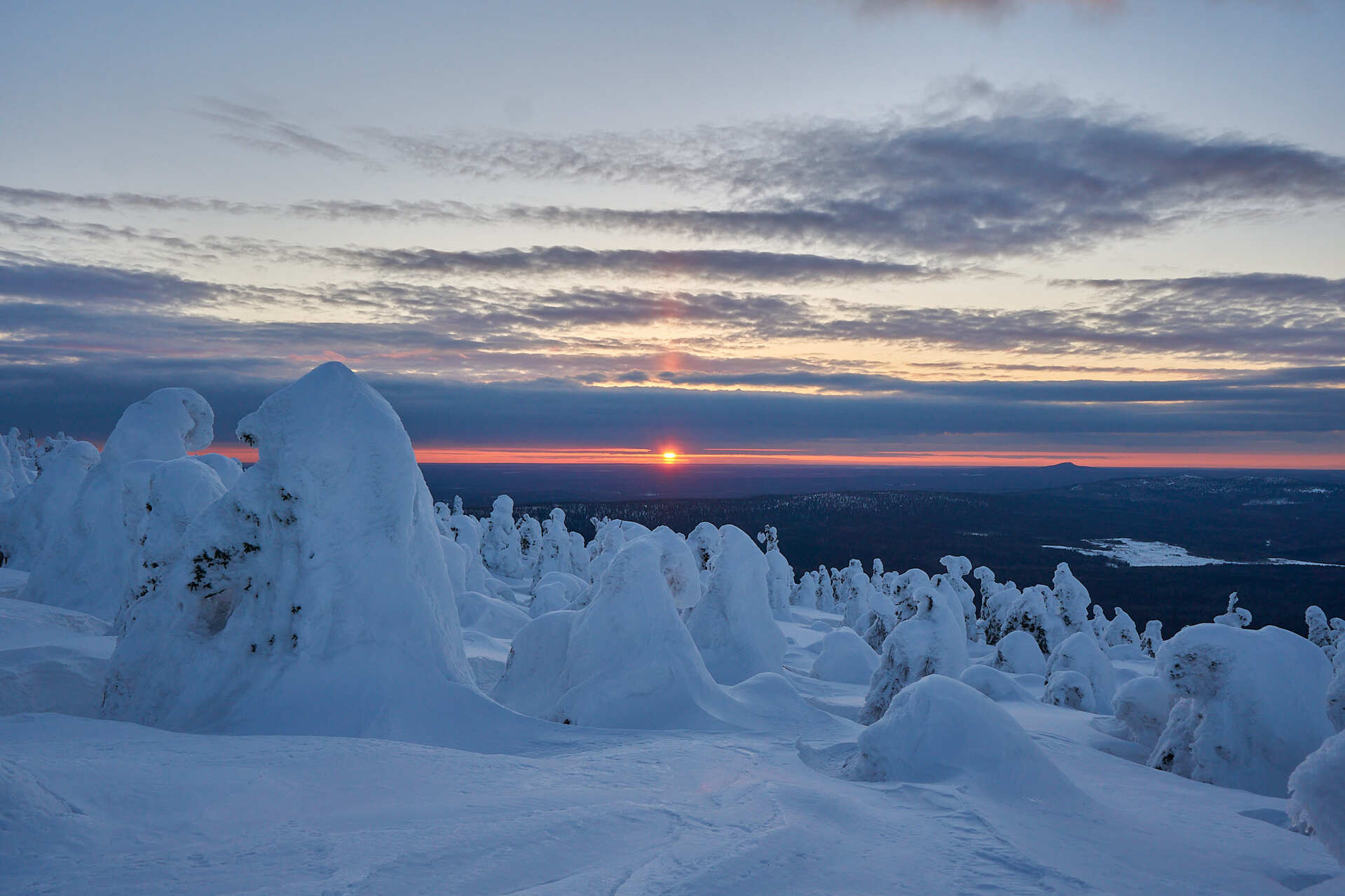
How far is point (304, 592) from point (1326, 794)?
11998 millimetres

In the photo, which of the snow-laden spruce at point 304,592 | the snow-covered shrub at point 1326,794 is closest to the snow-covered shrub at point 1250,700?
the snow-covered shrub at point 1326,794

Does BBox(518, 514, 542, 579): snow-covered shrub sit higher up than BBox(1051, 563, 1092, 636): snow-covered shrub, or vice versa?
BBox(1051, 563, 1092, 636): snow-covered shrub

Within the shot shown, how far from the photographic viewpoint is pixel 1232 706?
13469 millimetres

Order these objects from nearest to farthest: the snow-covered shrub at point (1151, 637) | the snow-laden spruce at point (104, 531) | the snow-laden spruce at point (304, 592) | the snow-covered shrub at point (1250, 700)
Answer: the snow-laden spruce at point (304, 592)
the snow-covered shrub at point (1250, 700)
the snow-laden spruce at point (104, 531)
the snow-covered shrub at point (1151, 637)

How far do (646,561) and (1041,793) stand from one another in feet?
26.8

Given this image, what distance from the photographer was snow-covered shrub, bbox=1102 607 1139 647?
56000 millimetres

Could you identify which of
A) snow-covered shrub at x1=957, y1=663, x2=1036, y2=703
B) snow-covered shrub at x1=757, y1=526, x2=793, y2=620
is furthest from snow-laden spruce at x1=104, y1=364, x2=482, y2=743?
snow-covered shrub at x1=757, y1=526, x2=793, y2=620

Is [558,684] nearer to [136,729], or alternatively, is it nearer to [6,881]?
[136,729]

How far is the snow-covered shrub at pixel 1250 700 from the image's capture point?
1301 centimetres

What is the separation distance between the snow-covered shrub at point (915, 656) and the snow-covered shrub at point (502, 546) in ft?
169

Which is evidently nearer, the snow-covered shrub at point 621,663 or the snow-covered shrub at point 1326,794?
the snow-covered shrub at point 1326,794

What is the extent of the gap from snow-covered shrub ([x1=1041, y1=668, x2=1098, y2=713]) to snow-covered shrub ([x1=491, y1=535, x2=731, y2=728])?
15970 mm

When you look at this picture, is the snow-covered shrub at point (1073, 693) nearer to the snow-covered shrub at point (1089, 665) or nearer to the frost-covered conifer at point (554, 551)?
the snow-covered shrub at point (1089, 665)

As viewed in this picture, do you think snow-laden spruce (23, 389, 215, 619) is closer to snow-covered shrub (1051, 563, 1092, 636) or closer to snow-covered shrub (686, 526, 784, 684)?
snow-covered shrub (686, 526, 784, 684)
